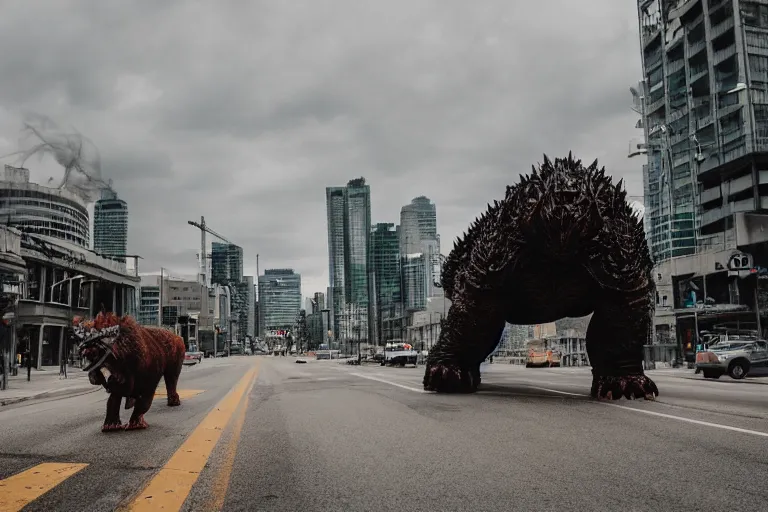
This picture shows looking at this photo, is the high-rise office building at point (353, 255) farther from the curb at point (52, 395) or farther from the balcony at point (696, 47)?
the curb at point (52, 395)

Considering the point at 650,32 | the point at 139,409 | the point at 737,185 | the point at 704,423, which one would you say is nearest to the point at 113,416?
the point at 139,409

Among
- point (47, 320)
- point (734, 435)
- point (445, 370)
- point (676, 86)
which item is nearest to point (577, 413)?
point (734, 435)

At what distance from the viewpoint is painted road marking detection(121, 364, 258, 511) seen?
3.60 metres

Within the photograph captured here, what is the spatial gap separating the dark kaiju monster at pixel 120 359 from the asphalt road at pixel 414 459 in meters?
0.34

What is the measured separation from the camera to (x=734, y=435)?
602cm

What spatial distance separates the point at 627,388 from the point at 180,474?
6.97 metres

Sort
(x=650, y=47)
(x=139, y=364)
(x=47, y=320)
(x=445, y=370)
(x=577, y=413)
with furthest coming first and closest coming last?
1. (x=650, y=47)
2. (x=47, y=320)
3. (x=445, y=370)
4. (x=577, y=413)
5. (x=139, y=364)

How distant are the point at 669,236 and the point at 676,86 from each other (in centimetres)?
1749

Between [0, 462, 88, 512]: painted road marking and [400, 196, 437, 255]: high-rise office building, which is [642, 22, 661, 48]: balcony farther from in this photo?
[0, 462, 88, 512]: painted road marking

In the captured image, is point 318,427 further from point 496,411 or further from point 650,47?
point 650,47

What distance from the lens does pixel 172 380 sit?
30.5 ft

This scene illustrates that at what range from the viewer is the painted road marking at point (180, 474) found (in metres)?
3.60

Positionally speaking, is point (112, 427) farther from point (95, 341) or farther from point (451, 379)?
point (451, 379)

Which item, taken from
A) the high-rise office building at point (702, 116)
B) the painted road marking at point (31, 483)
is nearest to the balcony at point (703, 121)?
the high-rise office building at point (702, 116)
